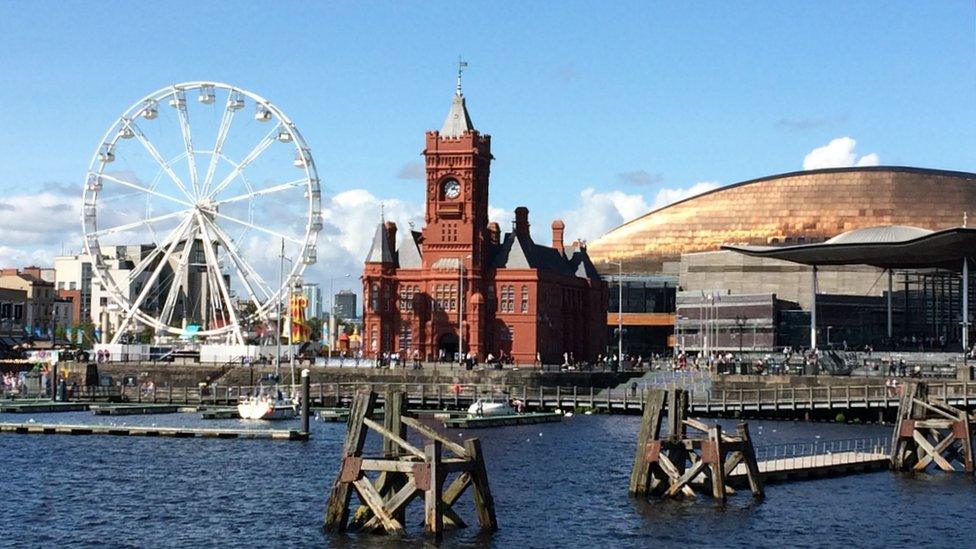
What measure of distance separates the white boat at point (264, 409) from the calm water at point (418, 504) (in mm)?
18563

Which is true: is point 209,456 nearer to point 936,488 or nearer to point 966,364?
point 936,488

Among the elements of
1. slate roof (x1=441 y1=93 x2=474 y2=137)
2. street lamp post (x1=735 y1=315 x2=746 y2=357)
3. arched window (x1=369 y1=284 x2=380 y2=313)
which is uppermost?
slate roof (x1=441 y1=93 x2=474 y2=137)

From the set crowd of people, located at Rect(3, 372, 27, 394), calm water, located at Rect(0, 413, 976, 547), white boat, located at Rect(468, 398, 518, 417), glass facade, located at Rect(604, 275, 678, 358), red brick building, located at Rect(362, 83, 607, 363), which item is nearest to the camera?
calm water, located at Rect(0, 413, 976, 547)

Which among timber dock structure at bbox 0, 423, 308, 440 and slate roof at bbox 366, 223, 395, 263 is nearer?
timber dock structure at bbox 0, 423, 308, 440

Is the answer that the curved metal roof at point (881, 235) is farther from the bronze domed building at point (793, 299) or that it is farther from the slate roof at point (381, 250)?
the slate roof at point (381, 250)

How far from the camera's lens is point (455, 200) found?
461 ft

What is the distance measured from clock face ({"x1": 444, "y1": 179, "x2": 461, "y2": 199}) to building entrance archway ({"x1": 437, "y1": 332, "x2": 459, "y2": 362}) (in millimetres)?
13073

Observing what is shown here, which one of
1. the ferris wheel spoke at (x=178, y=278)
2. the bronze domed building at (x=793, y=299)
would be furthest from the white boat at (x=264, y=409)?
the bronze domed building at (x=793, y=299)

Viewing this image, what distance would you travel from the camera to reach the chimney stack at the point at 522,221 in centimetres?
14788

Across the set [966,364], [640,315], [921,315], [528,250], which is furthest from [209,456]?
[640,315]

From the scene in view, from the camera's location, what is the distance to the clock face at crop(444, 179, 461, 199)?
140875 mm

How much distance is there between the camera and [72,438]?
85.8 m

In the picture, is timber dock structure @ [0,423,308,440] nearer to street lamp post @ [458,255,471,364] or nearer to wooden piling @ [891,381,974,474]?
wooden piling @ [891,381,974,474]

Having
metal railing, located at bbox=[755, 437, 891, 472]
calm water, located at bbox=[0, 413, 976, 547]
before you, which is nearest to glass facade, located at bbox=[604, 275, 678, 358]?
metal railing, located at bbox=[755, 437, 891, 472]
